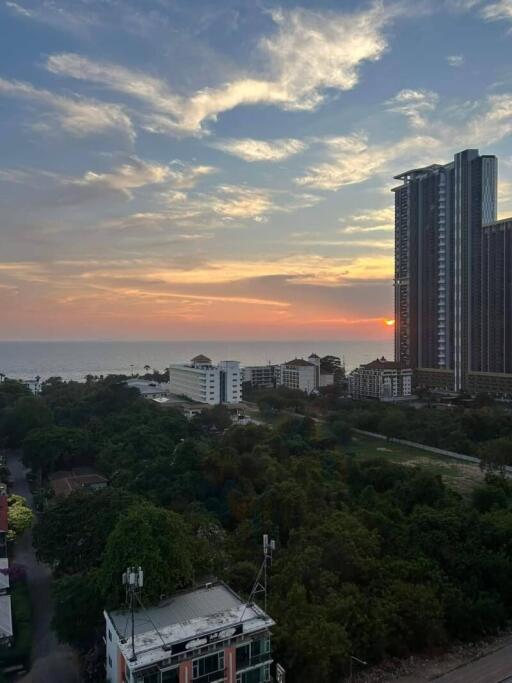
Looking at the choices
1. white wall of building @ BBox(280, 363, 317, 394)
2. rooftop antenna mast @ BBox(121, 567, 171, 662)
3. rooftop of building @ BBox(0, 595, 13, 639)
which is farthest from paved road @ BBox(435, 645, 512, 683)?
white wall of building @ BBox(280, 363, 317, 394)

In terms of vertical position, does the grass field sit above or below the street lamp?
above

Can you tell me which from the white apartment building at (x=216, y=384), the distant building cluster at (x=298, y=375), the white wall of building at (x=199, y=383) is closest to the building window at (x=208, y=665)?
the white apartment building at (x=216, y=384)

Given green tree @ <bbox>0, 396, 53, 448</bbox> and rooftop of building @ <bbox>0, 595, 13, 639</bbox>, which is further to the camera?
green tree @ <bbox>0, 396, 53, 448</bbox>

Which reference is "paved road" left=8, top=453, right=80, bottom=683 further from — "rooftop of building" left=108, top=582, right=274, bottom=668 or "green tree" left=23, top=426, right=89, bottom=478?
"green tree" left=23, top=426, right=89, bottom=478

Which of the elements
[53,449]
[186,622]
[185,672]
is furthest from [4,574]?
[53,449]

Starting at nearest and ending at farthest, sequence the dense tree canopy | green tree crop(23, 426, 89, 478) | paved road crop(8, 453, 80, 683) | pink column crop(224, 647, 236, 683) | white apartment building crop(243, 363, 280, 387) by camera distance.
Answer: pink column crop(224, 647, 236, 683), the dense tree canopy, paved road crop(8, 453, 80, 683), green tree crop(23, 426, 89, 478), white apartment building crop(243, 363, 280, 387)

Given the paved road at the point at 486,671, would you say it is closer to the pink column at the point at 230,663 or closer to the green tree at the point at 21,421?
the pink column at the point at 230,663

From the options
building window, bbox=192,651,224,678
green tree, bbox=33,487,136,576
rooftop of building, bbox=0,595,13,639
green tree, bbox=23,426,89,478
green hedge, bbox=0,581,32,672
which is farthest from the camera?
green tree, bbox=23,426,89,478
